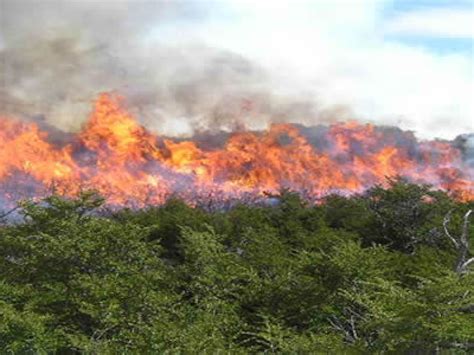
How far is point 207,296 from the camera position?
88.8 feet

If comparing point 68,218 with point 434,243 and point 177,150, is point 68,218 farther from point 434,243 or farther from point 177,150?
point 177,150

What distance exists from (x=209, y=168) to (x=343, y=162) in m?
27.8

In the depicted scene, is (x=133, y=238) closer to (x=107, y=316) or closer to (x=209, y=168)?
(x=107, y=316)

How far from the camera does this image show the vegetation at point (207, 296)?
689 inches

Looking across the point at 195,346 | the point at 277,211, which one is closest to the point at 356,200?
the point at 277,211

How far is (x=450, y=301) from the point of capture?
16.3 meters

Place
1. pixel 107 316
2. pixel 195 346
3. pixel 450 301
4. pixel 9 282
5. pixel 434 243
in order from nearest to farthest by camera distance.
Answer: pixel 450 301 → pixel 195 346 → pixel 107 316 → pixel 9 282 → pixel 434 243

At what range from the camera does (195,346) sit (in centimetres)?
1847

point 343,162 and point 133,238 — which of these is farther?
point 343,162

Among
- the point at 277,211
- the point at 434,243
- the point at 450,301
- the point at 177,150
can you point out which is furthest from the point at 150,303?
the point at 177,150

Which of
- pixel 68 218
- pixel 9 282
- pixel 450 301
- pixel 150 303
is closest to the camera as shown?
pixel 450 301

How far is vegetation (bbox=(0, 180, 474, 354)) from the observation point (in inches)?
689

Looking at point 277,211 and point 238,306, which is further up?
point 238,306

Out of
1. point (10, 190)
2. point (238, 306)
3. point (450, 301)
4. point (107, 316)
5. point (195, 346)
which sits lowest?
point (10, 190)
